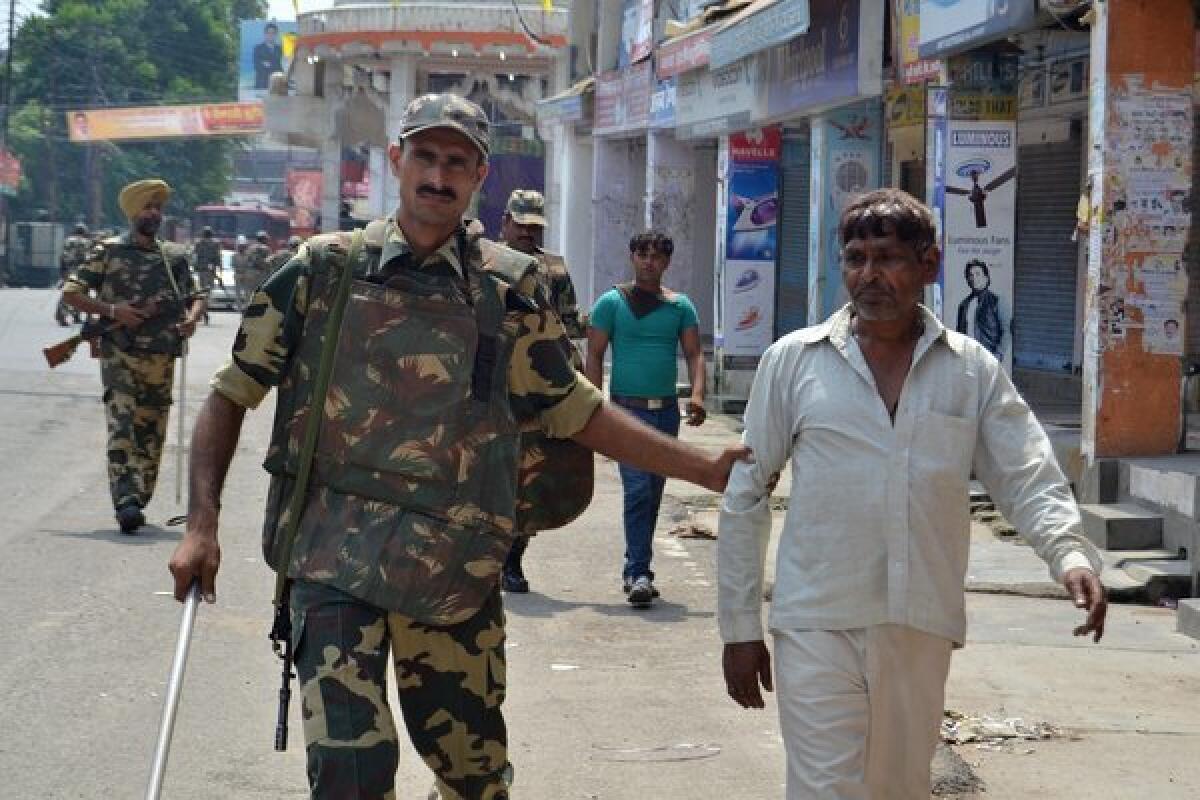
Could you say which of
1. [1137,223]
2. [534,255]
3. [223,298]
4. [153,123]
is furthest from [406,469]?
[153,123]

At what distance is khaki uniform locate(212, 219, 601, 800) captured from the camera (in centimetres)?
457

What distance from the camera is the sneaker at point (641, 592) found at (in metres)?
10.1

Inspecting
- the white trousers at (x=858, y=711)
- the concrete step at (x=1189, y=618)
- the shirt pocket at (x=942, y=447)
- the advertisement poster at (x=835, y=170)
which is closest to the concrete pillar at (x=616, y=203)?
the advertisement poster at (x=835, y=170)

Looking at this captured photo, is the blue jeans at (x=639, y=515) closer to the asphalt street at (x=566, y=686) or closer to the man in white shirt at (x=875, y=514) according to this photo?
the asphalt street at (x=566, y=686)

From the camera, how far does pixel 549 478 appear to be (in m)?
5.02

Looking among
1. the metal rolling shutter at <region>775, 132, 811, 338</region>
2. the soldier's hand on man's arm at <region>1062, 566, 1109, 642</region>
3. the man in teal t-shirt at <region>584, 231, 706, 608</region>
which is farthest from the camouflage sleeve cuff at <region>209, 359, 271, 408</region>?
the metal rolling shutter at <region>775, 132, 811, 338</region>

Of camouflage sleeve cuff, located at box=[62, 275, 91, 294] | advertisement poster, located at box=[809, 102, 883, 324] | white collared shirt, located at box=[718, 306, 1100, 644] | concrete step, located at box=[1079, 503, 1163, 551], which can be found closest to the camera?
white collared shirt, located at box=[718, 306, 1100, 644]

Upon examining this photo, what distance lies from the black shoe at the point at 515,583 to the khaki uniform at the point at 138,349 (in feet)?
9.18

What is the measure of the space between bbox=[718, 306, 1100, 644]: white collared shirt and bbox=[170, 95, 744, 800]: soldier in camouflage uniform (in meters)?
0.20

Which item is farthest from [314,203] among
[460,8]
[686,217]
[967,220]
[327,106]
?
[967,220]

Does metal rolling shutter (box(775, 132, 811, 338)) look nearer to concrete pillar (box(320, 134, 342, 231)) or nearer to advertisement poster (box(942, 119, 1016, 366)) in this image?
advertisement poster (box(942, 119, 1016, 366))

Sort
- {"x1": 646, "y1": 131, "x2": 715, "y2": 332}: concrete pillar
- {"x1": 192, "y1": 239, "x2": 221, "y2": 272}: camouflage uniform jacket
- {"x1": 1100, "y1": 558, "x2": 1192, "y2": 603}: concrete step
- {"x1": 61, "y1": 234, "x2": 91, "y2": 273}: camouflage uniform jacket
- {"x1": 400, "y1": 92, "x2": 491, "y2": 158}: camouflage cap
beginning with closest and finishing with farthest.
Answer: {"x1": 400, "y1": 92, "x2": 491, "y2": 158}: camouflage cap, {"x1": 1100, "y1": 558, "x2": 1192, "y2": 603}: concrete step, {"x1": 646, "y1": 131, "x2": 715, "y2": 332}: concrete pillar, {"x1": 61, "y1": 234, "x2": 91, "y2": 273}: camouflage uniform jacket, {"x1": 192, "y1": 239, "x2": 221, "y2": 272}: camouflage uniform jacket

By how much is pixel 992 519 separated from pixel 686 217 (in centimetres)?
1304

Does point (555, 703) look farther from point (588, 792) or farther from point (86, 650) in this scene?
point (86, 650)
